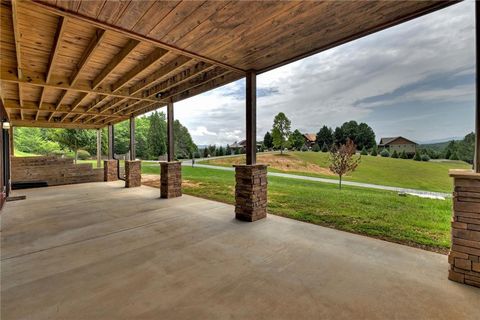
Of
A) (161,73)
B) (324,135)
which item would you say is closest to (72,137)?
(161,73)

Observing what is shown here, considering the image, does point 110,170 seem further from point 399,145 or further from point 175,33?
point 399,145

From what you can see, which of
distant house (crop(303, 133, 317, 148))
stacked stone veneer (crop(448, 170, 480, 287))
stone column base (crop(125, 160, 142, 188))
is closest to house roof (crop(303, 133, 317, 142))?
distant house (crop(303, 133, 317, 148))

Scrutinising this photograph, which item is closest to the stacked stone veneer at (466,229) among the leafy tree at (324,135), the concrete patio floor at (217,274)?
the concrete patio floor at (217,274)

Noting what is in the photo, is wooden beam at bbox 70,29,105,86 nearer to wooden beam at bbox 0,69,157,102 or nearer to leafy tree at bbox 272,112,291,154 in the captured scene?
wooden beam at bbox 0,69,157,102

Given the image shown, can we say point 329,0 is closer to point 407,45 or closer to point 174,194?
point 174,194

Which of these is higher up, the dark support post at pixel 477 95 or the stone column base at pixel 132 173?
the dark support post at pixel 477 95

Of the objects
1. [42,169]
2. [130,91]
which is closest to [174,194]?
[130,91]

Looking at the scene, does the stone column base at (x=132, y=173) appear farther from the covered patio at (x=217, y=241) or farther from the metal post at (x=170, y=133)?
the covered patio at (x=217, y=241)

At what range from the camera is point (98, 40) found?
127 inches

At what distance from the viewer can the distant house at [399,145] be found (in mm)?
14312

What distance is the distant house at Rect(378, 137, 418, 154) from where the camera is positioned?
47.0ft

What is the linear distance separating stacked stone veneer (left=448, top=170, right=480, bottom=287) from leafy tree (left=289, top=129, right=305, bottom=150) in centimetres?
1879

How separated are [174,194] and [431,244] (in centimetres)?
612

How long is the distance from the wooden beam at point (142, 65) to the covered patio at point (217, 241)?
4 centimetres
